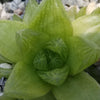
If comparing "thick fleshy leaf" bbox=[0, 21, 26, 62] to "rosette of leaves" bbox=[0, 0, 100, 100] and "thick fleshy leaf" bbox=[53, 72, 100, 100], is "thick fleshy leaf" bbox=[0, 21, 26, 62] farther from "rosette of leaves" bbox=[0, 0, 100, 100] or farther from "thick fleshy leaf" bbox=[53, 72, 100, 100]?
"thick fleshy leaf" bbox=[53, 72, 100, 100]

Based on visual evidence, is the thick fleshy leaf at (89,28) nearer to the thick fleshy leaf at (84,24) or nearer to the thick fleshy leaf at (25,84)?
the thick fleshy leaf at (84,24)

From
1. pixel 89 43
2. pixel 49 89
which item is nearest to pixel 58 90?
pixel 49 89

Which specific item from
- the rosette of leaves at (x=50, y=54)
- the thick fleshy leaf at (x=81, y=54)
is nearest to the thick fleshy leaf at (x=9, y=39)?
the rosette of leaves at (x=50, y=54)

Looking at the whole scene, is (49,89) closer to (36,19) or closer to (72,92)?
(72,92)

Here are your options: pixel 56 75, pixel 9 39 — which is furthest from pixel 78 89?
pixel 9 39

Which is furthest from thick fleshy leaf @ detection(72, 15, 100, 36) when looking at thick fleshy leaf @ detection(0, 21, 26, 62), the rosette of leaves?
thick fleshy leaf @ detection(0, 21, 26, 62)

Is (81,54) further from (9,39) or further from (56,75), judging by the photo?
(9,39)
